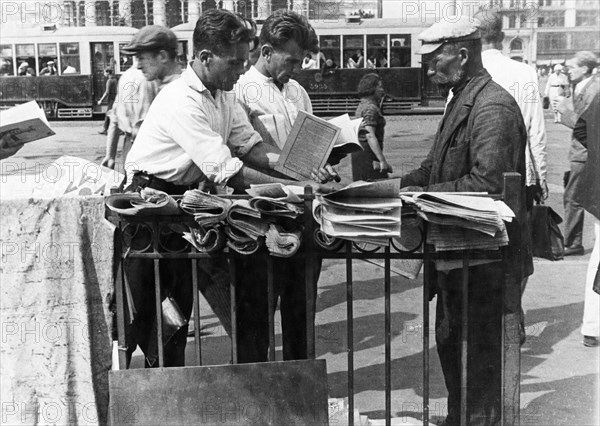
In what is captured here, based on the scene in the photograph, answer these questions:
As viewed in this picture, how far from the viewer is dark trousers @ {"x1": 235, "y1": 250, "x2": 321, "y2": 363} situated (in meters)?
3.59

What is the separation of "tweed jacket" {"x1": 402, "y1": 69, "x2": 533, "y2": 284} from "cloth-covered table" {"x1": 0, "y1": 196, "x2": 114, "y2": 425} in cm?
145

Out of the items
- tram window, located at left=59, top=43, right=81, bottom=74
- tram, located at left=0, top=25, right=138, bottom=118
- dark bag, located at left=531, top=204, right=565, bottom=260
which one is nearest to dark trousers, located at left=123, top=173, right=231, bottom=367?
dark bag, located at left=531, top=204, right=565, bottom=260

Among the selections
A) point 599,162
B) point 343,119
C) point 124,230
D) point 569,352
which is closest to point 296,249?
point 124,230

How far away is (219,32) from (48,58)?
21.3 m

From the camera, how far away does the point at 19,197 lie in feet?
10.1

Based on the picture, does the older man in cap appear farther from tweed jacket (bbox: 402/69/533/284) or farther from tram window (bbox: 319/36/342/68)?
tram window (bbox: 319/36/342/68)

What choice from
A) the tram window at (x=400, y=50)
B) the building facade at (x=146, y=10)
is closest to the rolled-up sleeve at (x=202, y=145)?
the building facade at (x=146, y=10)

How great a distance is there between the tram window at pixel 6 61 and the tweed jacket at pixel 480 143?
22.3m

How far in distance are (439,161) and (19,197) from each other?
1776 mm

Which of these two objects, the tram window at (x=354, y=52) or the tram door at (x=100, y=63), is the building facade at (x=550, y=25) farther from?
the tram door at (x=100, y=63)

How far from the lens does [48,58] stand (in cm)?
2352

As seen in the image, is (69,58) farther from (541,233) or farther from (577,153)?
(541,233)

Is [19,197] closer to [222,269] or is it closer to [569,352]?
[222,269]

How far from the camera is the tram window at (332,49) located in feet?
76.4
